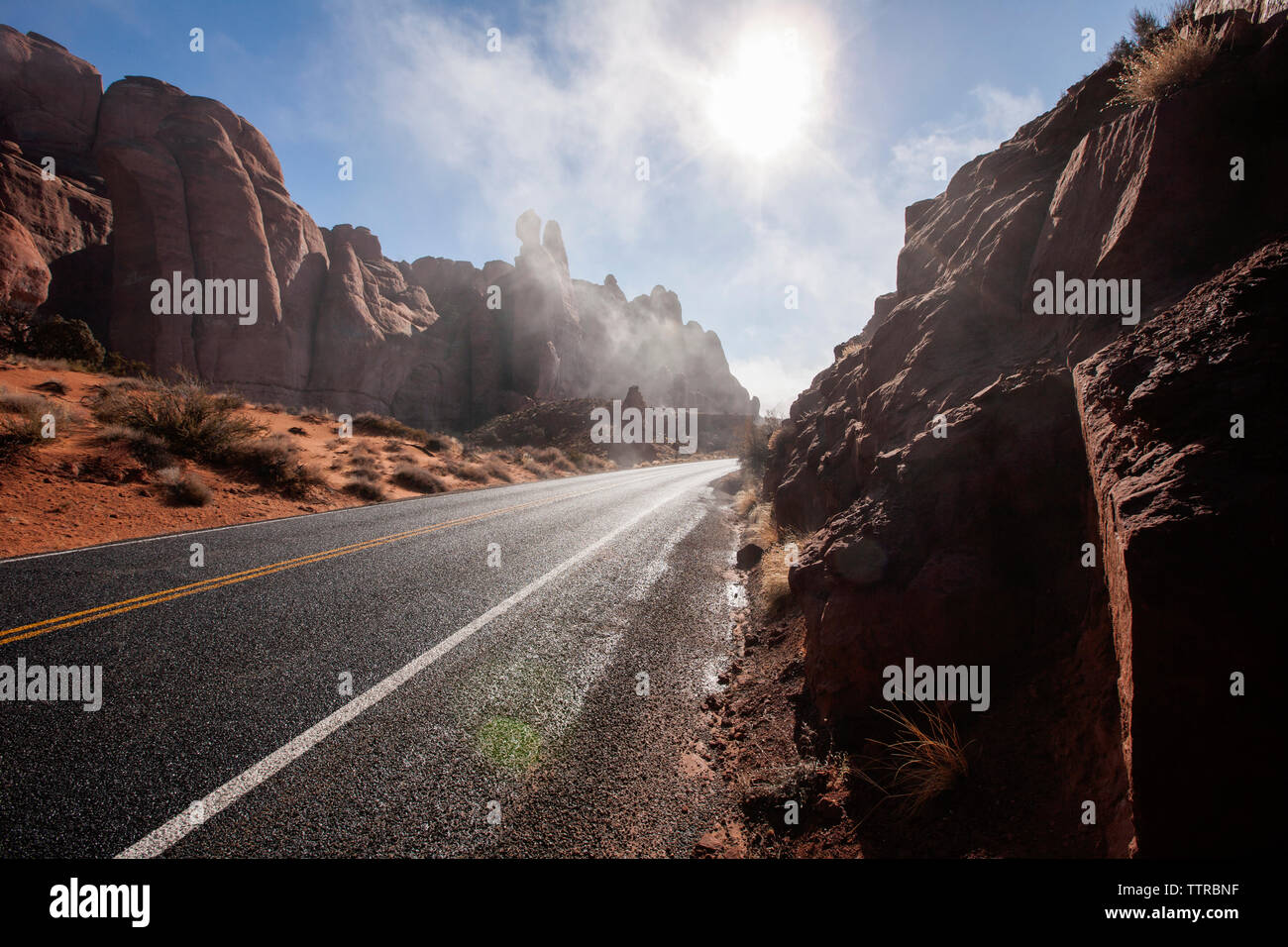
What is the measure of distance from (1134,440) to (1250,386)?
407 mm

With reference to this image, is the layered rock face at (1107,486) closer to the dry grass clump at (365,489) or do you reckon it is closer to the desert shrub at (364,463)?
the dry grass clump at (365,489)

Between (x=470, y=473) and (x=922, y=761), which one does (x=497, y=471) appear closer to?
(x=470, y=473)

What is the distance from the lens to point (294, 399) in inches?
1443

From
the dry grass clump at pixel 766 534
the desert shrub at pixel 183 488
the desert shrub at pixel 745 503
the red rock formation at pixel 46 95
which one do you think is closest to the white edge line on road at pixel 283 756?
the dry grass clump at pixel 766 534

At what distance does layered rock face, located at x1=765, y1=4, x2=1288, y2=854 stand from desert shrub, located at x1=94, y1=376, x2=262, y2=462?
1378 centimetres

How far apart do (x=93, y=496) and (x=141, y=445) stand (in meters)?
2.22

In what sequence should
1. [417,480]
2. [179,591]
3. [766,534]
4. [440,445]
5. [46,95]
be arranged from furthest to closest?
[46,95] → [440,445] → [417,480] → [766,534] → [179,591]

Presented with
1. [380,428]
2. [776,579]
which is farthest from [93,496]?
[380,428]

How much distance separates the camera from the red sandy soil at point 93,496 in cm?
721

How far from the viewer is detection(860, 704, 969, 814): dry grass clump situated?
96.3 inches

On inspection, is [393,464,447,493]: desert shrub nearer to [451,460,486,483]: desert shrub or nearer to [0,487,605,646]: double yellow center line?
[451,460,486,483]: desert shrub

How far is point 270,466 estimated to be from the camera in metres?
11.7

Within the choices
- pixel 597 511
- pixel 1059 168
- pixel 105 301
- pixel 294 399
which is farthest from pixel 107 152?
pixel 1059 168

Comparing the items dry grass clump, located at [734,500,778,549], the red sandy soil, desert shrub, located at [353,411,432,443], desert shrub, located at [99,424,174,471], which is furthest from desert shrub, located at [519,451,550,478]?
dry grass clump, located at [734,500,778,549]
